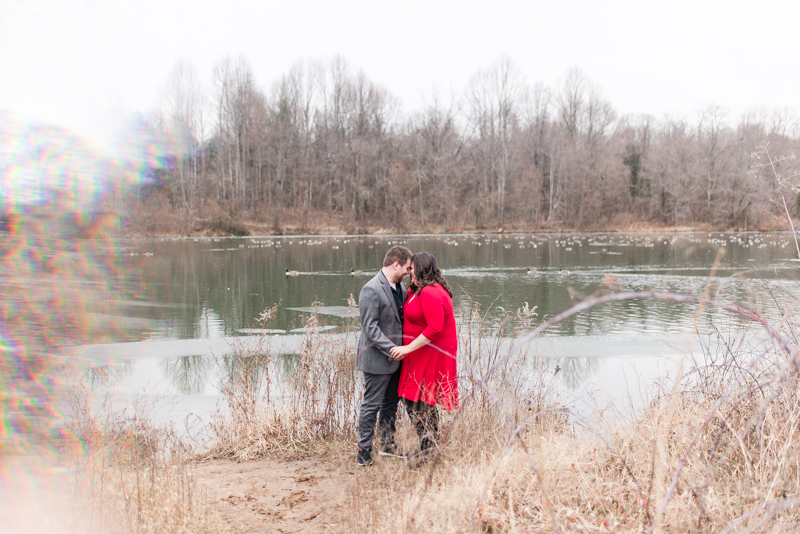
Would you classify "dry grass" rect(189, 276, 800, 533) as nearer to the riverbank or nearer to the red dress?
the red dress

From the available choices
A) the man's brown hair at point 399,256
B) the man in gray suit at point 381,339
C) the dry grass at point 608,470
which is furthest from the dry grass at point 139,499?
Result: the man's brown hair at point 399,256

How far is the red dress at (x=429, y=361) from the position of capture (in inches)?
170

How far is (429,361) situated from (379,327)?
468mm

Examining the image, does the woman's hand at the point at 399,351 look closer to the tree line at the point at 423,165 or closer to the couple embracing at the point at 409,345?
the couple embracing at the point at 409,345

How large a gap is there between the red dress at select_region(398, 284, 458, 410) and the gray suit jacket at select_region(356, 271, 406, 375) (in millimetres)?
97

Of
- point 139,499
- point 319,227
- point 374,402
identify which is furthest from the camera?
point 319,227

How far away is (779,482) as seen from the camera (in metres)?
2.87

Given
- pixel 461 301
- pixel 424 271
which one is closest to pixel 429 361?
pixel 424 271

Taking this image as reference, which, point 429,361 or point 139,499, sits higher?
point 429,361

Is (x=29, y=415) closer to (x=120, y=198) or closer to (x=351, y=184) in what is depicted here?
(x=120, y=198)

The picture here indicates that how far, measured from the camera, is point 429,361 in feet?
14.4

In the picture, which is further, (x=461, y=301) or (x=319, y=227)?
(x=319, y=227)

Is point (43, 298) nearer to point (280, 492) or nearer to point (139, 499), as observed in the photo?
point (280, 492)

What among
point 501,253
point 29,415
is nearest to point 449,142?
point 501,253
